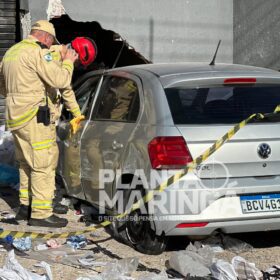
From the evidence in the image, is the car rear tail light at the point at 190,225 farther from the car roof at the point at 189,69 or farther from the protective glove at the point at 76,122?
the protective glove at the point at 76,122

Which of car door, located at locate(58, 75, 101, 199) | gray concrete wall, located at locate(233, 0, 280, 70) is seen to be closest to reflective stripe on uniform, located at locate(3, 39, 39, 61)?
car door, located at locate(58, 75, 101, 199)

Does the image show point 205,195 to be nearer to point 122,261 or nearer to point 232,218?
point 232,218

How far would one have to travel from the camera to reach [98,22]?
11266mm

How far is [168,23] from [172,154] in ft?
24.7

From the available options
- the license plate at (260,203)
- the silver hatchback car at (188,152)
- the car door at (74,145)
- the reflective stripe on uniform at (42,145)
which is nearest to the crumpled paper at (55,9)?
the car door at (74,145)

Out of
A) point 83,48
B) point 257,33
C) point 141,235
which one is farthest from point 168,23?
point 141,235

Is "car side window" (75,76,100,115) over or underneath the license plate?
over

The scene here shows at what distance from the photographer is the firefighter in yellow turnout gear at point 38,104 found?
5758mm

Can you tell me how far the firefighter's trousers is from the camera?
19.1 ft

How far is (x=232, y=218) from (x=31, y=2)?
7130mm

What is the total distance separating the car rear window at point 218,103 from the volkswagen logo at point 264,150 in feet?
0.97

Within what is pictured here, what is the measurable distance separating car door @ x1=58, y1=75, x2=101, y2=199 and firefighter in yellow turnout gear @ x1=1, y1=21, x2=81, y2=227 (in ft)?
0.76

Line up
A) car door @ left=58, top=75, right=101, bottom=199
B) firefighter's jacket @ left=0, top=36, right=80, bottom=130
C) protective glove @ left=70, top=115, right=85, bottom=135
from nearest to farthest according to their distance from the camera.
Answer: firefighter's jacket @ left=0, top=36, right=80, bottom=130, protective glove @ left=70, top=115, right=85, bottom=135, car door @ left=58, top=75, right=101, bottom=199

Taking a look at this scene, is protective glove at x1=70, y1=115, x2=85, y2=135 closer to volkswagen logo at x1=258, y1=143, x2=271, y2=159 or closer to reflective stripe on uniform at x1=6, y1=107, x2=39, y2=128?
reflective stripe on uniform at x1=6, y1=107, x2=39, y2=128
